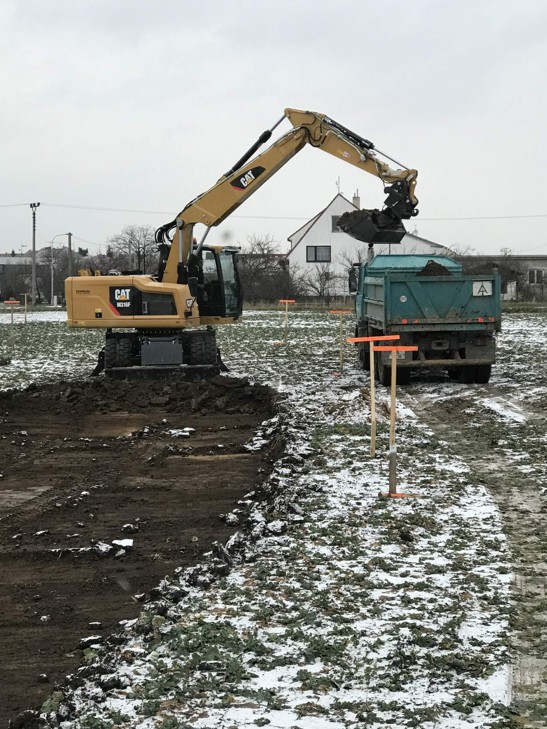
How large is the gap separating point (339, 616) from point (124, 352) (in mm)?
13903

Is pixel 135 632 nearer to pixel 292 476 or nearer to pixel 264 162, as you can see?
pixel 292 476

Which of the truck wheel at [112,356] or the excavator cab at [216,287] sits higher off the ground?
the excavator cab at [216,287]

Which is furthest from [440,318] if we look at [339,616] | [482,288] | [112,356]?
[339,616]

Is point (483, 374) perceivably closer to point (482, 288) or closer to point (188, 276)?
point (482, 288)

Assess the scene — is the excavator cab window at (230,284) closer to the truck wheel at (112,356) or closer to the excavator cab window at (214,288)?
the excavator cab window at (214,288)

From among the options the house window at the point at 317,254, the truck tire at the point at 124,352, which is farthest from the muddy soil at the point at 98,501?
the house window at the point at 317,254

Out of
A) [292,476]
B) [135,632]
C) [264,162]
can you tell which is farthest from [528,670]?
[264,162]

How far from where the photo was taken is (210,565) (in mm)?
6797

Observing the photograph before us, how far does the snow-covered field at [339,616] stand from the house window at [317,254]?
6223 centimetres

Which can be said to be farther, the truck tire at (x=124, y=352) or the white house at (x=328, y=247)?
the white house at (x=328, y=247)

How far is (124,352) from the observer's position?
19.3m

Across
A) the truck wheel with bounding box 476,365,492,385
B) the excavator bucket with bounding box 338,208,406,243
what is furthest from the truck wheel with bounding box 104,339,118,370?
the truck wheel with bounding box 476,365,492,385

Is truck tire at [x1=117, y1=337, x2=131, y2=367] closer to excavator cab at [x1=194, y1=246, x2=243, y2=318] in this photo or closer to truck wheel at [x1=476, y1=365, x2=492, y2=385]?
excavator cab at [x1=194, y1=246, x2=243, y2=318]

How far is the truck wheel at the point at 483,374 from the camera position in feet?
58.4
